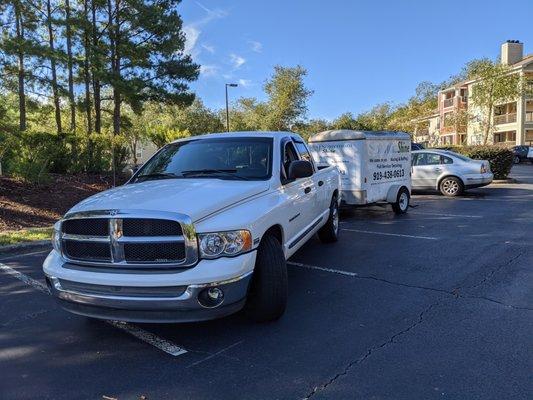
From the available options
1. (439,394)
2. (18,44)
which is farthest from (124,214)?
(18,44)

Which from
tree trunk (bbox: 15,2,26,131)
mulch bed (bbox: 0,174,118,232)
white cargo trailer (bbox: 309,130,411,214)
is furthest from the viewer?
tree trunk (bbox: 15,2,26,131)

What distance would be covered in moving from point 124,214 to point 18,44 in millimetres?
17548

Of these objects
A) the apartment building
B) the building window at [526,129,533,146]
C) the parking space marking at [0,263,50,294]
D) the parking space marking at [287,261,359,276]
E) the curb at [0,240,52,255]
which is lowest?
the parking space marking at [0,263,50,294]

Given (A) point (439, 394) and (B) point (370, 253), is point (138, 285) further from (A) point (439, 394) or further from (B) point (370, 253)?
(B) point (370, 253)

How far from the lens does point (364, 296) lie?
5293 millimetres

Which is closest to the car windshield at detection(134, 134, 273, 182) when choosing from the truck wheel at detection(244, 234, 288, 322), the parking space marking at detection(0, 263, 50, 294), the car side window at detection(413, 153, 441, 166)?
the truck wheel at detection(244, 234, 288, 322)

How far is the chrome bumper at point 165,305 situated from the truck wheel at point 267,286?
1.03 feet

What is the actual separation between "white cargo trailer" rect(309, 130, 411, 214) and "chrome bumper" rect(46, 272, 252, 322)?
22.5 ft

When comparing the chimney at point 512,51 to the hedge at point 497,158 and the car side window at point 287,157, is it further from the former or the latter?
the car side window at point 287,157

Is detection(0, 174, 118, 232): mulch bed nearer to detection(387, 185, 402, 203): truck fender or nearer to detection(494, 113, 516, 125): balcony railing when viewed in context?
detection(387, 185, 402, 203): truck fender

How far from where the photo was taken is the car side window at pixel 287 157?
543 centimetres

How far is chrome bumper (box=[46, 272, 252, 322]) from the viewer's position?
3.68 m

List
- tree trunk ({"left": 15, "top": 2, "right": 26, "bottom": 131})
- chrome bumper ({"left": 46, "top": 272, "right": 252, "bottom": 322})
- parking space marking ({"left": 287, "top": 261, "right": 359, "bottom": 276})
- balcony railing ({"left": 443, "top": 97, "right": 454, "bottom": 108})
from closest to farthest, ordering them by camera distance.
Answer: chrome bumper ({"left": 46, "top": 272, "right": 252, "bottom": 322}), parking space marking ({"left": 287, "top": 261, "right": 359, "bottom": 276}), tree trunk ({"left": 15, "top": 2, "right": 26, "bottom": 131}), balcony railing ({"left": 443, "top": 97, "right": 454, "bottom": 108})

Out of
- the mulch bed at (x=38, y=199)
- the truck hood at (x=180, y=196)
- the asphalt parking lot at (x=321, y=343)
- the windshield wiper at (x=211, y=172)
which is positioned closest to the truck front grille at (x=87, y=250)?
the truck hood at (x=180, y=196)
